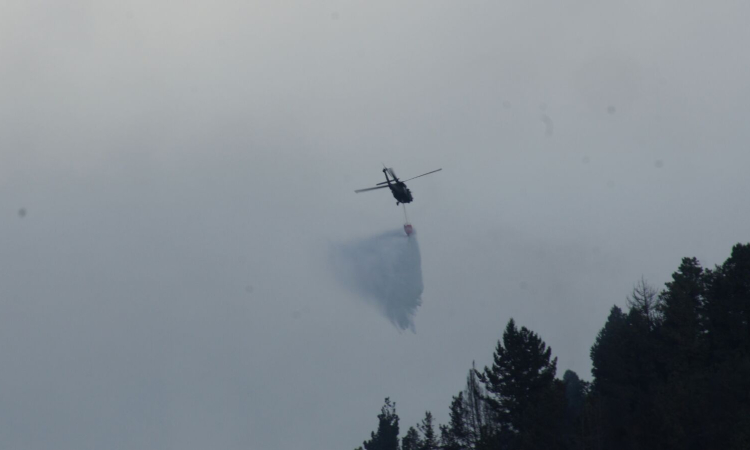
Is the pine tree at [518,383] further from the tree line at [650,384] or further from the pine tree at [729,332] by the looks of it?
the pine tree at [729,332]

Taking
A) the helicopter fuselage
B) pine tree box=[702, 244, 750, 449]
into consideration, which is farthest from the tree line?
the helicopter fuselage

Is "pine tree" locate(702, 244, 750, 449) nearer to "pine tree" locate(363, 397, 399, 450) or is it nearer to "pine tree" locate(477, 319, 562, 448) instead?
"pine tree" locate(477, 319, 562, 448)

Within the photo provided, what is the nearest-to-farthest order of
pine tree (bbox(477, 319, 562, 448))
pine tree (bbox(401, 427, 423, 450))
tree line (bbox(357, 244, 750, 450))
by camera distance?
Result: tree line (bbox(357, 244, 750, 450)) < pine tree (bbox(477, 319, 562, 448)) < pine tree (bbox(401, 427, 423, 450))

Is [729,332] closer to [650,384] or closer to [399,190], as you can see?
[650,384]

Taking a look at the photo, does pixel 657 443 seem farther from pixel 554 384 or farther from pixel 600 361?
pixel 600 361

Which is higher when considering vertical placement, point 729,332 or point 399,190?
point 399,190

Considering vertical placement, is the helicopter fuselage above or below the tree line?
above

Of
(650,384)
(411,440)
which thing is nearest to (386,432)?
(411,440)

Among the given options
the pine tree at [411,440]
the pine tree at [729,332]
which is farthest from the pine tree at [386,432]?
the pine tree at [729,332]
